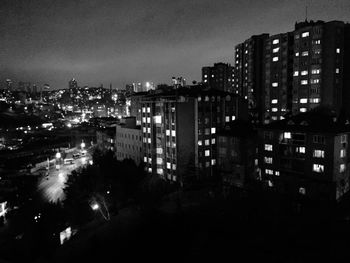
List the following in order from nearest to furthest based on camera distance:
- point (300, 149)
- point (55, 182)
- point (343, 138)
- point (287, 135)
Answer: point (343, 138) < point (300, 149) < point (287, 135) < point (55, 182)

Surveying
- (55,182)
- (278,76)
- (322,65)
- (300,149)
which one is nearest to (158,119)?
(55,182)

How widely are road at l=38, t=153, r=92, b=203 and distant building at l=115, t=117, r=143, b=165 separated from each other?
9.35 m

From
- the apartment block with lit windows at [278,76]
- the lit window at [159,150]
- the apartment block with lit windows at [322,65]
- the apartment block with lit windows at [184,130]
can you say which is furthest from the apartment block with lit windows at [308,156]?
the apartment block with lit windows at [278,76]

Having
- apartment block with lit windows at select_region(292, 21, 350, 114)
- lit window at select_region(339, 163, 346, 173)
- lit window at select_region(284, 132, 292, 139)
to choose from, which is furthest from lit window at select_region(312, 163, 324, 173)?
apartment block with lit windows at select_region(292, 21, 350, 114)

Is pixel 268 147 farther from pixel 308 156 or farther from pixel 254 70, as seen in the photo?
pixel 254 70

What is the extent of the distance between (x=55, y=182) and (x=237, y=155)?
90.9 ft

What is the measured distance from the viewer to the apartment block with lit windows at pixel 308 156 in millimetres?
26656

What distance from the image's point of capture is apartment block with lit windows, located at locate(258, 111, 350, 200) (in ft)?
87.5

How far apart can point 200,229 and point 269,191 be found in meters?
9.84

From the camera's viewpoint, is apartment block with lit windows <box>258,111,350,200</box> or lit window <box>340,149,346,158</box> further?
lit window <box>340,149,346,158</box>

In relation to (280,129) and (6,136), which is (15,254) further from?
(6,136)

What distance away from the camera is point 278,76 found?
52.3m

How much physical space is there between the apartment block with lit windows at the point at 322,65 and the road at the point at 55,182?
37258mm

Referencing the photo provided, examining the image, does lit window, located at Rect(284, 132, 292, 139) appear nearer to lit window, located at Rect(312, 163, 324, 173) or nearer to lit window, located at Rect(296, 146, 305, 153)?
lit window, located at Rect(296, 146, 305, 153)
